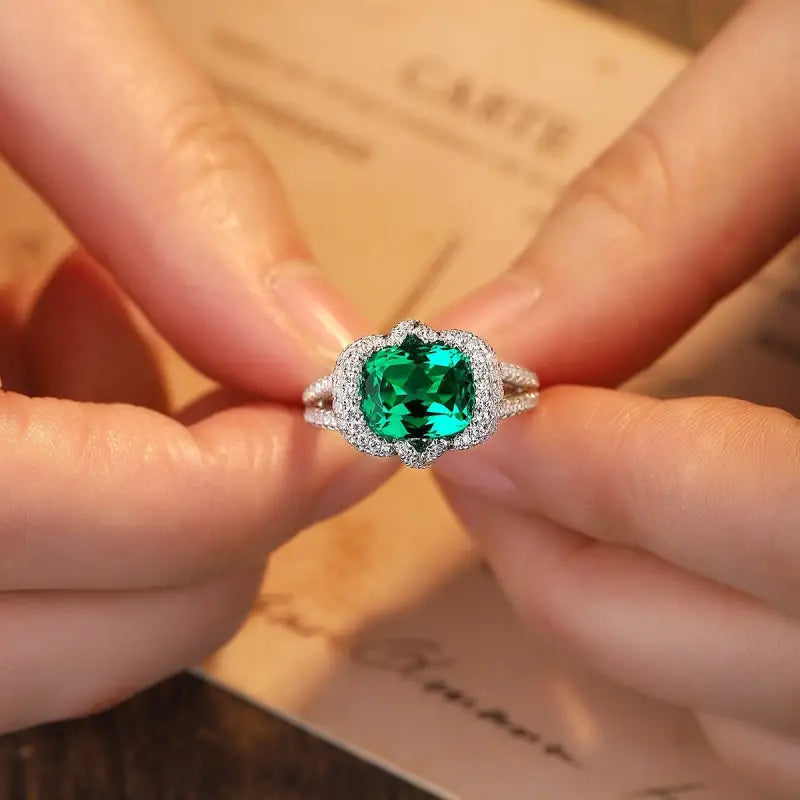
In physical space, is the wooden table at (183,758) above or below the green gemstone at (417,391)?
below

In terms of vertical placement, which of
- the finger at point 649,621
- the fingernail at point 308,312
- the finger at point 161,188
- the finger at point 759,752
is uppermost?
the finger at point 161,188

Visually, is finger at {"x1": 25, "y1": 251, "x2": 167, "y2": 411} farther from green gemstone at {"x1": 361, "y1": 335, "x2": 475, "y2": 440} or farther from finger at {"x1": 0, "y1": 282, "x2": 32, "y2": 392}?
green gemstone at {"x1": 361, "y1": 335, "x2": 475, "y2": 440}

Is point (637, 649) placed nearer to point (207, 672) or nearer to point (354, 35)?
point (207, 672)

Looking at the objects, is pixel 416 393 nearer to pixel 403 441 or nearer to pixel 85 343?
pixel 403 441

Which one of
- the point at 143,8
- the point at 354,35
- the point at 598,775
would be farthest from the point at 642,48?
the point at 598,775

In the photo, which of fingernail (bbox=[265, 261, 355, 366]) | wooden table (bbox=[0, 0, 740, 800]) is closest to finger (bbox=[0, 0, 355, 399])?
fingernail (bbox=[265, 261, 355, 366])

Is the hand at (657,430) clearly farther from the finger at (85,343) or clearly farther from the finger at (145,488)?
the finger at (85,343)

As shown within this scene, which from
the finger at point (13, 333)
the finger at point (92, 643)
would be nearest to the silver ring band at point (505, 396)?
the finger at point (92, 643)
